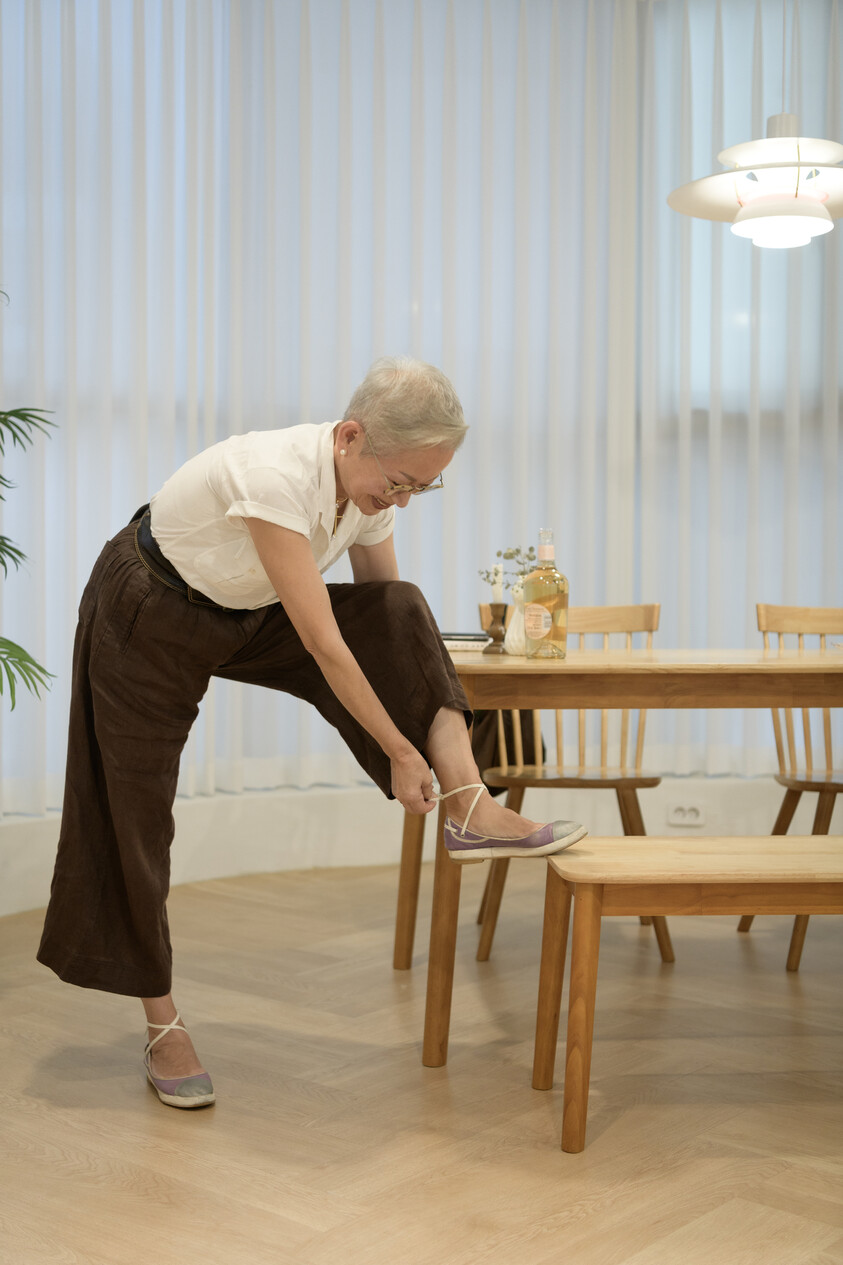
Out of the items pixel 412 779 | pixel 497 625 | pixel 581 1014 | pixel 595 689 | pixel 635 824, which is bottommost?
pixel 581 1014

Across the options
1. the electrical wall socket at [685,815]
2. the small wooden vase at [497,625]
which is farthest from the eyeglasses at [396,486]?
the electrical wall socket at [685,815]

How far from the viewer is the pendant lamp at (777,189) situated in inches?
92.4

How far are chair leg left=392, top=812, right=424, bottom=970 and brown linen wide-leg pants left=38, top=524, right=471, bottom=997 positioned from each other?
0.72 metres

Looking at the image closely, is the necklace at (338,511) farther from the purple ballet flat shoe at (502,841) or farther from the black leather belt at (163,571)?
the purple ballet flat shoe at (502,841)

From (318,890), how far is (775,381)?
2251 mm

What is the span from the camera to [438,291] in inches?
150

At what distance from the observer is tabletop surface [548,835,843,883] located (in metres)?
1.74

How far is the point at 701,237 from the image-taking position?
397 centimetres

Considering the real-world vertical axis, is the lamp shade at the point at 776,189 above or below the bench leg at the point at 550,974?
above

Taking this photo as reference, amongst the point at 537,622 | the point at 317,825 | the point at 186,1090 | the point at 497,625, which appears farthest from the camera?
the point at 317,825

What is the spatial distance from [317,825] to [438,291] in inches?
68.9

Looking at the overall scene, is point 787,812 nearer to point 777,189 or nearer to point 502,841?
point 502,841

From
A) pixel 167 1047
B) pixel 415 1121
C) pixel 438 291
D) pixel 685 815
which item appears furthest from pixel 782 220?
pixel 685 815

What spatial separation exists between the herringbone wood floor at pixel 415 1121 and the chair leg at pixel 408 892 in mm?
55
